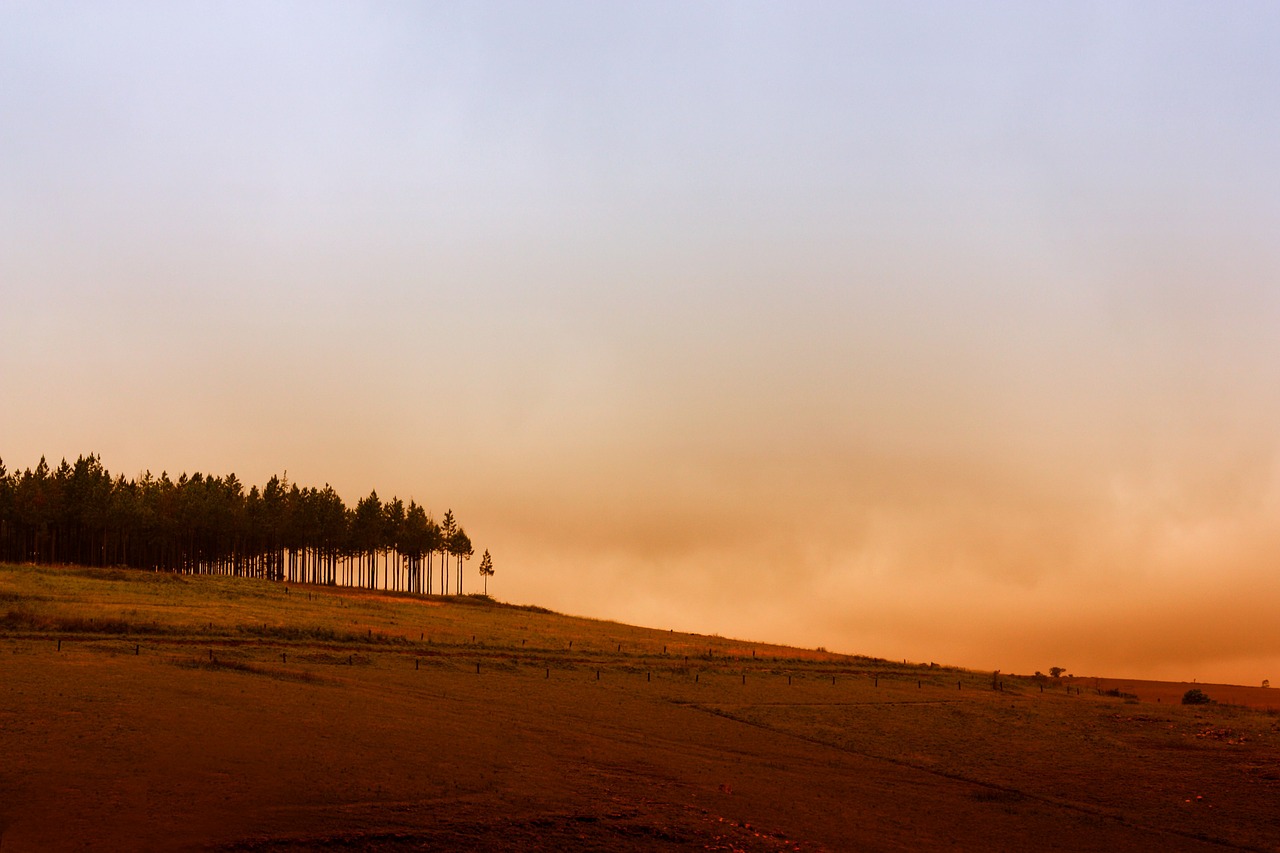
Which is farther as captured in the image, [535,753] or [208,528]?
[208,528]

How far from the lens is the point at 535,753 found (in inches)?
1480

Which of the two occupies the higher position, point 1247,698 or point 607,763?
point 607,763

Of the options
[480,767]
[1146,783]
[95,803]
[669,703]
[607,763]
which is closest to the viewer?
[95,803]

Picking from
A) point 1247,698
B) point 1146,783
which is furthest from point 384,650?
point 1247,698

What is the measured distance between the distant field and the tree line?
64.3m

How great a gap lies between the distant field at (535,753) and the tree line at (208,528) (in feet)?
211

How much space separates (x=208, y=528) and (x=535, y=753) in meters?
120

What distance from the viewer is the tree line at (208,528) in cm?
13312

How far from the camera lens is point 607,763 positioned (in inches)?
1462

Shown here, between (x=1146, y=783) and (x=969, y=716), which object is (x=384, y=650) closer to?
(x=969, y=716)

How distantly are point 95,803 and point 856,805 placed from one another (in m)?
24.7

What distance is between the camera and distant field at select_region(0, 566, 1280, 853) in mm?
27453

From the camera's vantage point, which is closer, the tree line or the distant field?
the distant field

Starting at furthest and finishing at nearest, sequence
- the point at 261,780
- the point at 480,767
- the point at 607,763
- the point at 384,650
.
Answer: the point at 384,650, the point at 607,763, the point at 480,767, the point at 261,780
